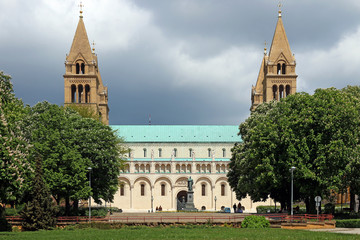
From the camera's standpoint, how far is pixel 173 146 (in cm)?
10906

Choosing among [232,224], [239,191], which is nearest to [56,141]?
[232,224]

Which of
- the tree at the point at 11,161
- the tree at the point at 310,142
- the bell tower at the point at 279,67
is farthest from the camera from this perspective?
the bell tower at the point at 279,67

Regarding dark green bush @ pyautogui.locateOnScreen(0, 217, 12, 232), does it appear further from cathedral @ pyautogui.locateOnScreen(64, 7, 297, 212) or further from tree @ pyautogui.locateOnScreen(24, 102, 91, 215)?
cathedral @ pyautogui.locateOnScreen(64, 7, 297, 212)

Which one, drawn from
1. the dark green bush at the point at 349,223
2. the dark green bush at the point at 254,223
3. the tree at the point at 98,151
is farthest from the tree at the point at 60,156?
the dark green bush at the point at 349,223

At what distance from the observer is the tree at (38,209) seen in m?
37.8

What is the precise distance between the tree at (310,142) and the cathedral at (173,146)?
5151 cm

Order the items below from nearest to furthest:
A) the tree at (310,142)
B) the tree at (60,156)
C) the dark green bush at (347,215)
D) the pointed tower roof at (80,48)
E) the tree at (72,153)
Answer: the tree at (310,142) → the tree at (60,156) → the dark green bush at (347,215) → the tree at (72,153) → the pointed tower roof at (80,48)

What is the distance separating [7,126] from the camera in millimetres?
33656

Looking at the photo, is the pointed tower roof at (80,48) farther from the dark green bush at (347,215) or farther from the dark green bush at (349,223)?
the dark green bush at (349,223)

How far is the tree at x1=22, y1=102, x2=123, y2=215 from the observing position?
45125 millimetres

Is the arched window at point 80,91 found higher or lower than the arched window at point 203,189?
higher

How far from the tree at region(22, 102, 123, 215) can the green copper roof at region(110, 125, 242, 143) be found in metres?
53.7

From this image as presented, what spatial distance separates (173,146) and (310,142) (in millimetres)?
66347

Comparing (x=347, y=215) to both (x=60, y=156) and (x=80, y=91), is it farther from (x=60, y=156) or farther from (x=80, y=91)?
(x=80, y=91)
